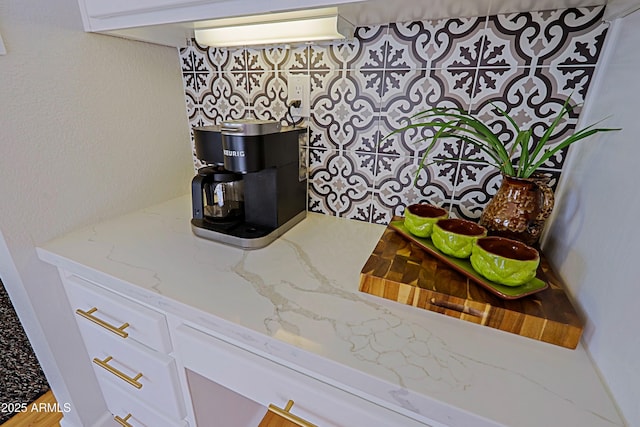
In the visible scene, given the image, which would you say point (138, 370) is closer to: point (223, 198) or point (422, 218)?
point (223, 198)

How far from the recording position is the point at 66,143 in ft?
2.80

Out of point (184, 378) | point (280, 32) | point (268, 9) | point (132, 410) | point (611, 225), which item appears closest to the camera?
point (611, 225)

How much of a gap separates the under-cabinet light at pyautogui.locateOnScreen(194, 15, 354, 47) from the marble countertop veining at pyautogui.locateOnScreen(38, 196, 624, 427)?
55 cm

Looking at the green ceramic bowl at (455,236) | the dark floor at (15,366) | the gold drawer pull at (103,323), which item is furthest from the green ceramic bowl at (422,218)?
the dark floor at (15,366)

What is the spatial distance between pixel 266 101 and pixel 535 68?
2.47 feet

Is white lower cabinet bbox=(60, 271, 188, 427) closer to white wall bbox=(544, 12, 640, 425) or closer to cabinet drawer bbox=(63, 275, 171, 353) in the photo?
cabinet drawer bbox=(63, 275, 171, 353)

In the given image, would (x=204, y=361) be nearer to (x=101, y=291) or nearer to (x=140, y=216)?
(x=101, y=291)

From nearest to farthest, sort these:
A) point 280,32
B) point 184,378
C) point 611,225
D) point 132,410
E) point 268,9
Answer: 1. point 611,225
2. point 268,9
3. point 184,378
4. point 280,32
5. point 132,410

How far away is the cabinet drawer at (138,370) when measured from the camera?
732 mm

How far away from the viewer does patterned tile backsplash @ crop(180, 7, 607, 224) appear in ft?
2.26

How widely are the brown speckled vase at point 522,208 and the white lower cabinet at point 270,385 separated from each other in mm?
449

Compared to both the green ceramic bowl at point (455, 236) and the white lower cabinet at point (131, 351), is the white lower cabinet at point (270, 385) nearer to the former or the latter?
the white lower cabinet at point (131, 351)

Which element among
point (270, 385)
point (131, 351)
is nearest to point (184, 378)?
point (131, 351)

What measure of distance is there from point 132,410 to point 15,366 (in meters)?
0.80
